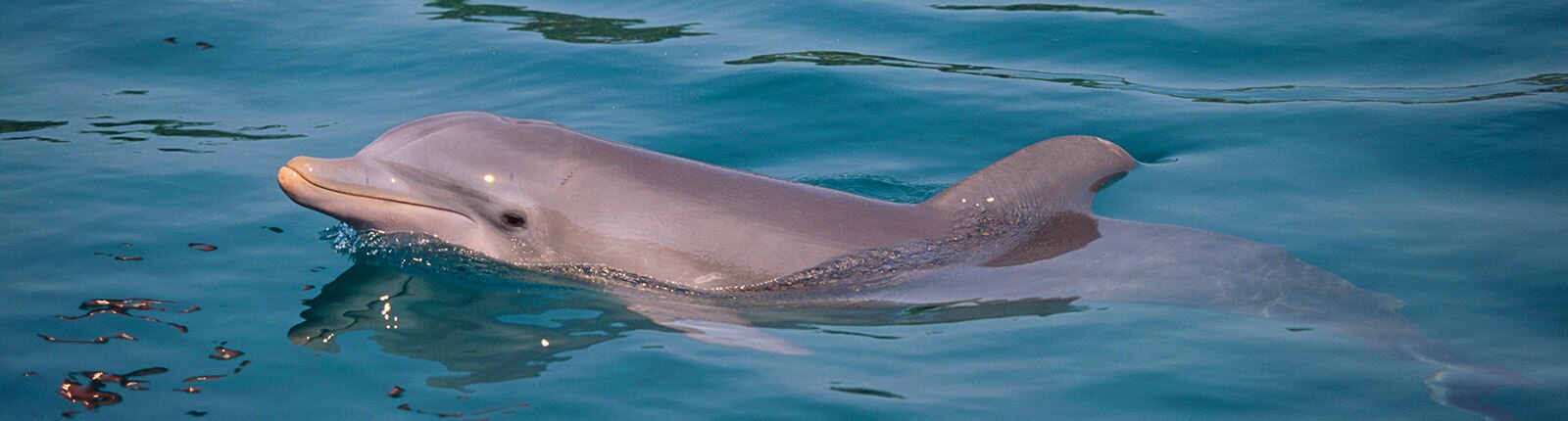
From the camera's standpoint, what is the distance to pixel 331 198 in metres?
6.22

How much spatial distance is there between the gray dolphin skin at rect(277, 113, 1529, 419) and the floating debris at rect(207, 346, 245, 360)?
2.57 ft

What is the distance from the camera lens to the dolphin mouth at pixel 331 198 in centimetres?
619

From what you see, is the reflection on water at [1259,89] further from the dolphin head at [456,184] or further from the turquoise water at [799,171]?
the dolphin head at [456,184]

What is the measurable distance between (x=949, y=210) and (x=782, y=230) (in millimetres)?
862

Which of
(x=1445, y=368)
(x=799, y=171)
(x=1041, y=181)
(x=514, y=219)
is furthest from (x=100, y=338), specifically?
(x=1445, y=368)

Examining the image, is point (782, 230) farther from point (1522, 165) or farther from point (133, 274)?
point (1522, 165)

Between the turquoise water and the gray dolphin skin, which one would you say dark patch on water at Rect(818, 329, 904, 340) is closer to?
the turquoise water

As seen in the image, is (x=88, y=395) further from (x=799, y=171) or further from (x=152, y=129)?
(x=152, y=129)

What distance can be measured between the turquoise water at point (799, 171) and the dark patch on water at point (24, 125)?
0.16 ft

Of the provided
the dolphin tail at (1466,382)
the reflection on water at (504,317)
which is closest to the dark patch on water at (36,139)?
the reflection on water at (504,317)

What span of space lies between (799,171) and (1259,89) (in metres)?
3.78

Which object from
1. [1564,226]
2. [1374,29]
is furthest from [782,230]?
[1374,29]

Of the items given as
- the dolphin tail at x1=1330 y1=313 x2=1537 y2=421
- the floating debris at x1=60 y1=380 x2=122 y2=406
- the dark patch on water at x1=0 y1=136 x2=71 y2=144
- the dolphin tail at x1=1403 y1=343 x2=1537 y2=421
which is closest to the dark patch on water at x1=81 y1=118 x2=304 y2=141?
the dark patch on water at x1=0 y1=136 x2=71 y2=144

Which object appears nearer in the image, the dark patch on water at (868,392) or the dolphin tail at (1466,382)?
the dolphin tail at (1466,382)
